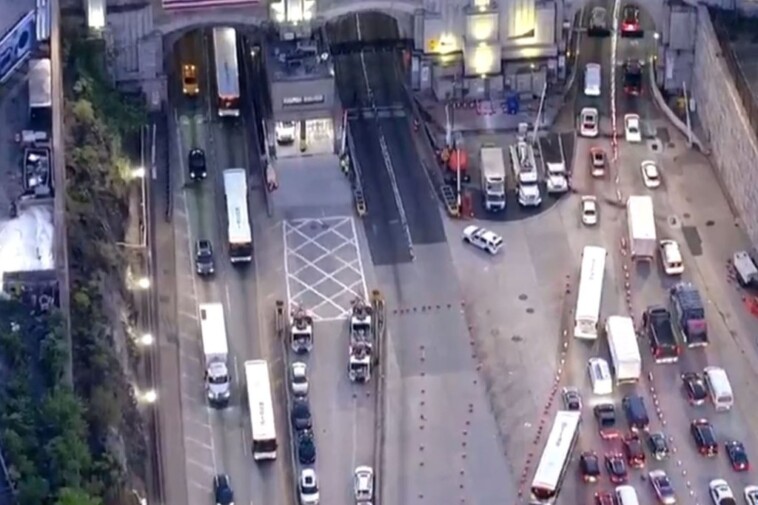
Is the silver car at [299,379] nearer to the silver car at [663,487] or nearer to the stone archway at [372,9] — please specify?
the silver car at [663,487]

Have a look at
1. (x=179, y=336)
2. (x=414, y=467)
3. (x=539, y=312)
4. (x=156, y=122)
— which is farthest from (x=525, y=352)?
(x=156, y=122)

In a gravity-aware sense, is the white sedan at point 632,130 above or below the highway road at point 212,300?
above

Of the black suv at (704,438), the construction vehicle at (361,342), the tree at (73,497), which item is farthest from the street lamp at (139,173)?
the black suv at (704,438)

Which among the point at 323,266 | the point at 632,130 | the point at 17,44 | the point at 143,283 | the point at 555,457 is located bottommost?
the point at 555,457

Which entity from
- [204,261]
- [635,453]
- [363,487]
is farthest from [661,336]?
[204,261]

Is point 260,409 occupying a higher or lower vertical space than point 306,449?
higher

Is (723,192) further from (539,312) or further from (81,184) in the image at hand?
(81,184)

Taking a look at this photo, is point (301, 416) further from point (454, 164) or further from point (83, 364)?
point (454, 164)
